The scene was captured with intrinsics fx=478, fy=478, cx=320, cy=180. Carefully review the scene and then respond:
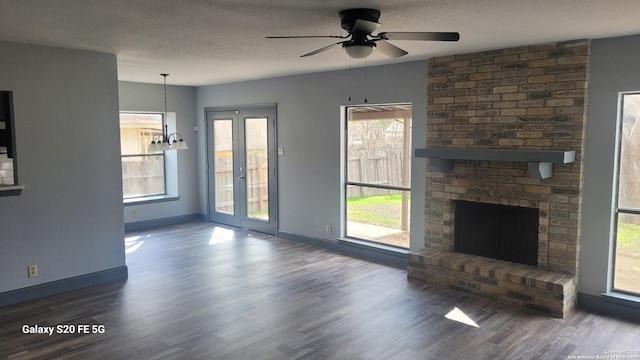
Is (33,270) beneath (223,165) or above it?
beneath

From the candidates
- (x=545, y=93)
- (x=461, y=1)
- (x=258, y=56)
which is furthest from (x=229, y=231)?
(x=461, y=1)

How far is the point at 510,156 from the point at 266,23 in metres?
2.52

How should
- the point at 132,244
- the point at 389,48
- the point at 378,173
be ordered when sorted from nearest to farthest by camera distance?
the point at 389,48 → the point at 378,173 → the point at 132,244

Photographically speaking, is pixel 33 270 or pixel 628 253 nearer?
pixel 628 253

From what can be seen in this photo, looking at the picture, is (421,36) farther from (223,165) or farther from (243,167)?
(223,165)

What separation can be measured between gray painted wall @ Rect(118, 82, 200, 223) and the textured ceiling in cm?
275

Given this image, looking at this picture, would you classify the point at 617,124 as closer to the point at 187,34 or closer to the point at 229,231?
the point at 187,34

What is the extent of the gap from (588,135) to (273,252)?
3984 mm

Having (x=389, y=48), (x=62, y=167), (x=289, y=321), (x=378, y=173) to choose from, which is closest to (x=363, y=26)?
(x=389, y=48)

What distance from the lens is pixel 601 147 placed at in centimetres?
425

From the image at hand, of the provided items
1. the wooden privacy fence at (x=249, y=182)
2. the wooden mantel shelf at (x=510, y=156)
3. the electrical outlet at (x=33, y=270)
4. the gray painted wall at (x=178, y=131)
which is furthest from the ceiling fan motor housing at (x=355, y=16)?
the gray painted wall at (x=178, y=131)

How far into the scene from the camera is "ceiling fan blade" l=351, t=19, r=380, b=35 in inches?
119

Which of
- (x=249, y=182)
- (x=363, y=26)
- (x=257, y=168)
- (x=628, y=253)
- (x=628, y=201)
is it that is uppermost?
(x=363, y=26)

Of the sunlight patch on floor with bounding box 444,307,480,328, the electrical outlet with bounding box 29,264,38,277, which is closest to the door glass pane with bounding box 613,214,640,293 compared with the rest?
the sunlight patch on floor with bounding box 444,307,480,328
